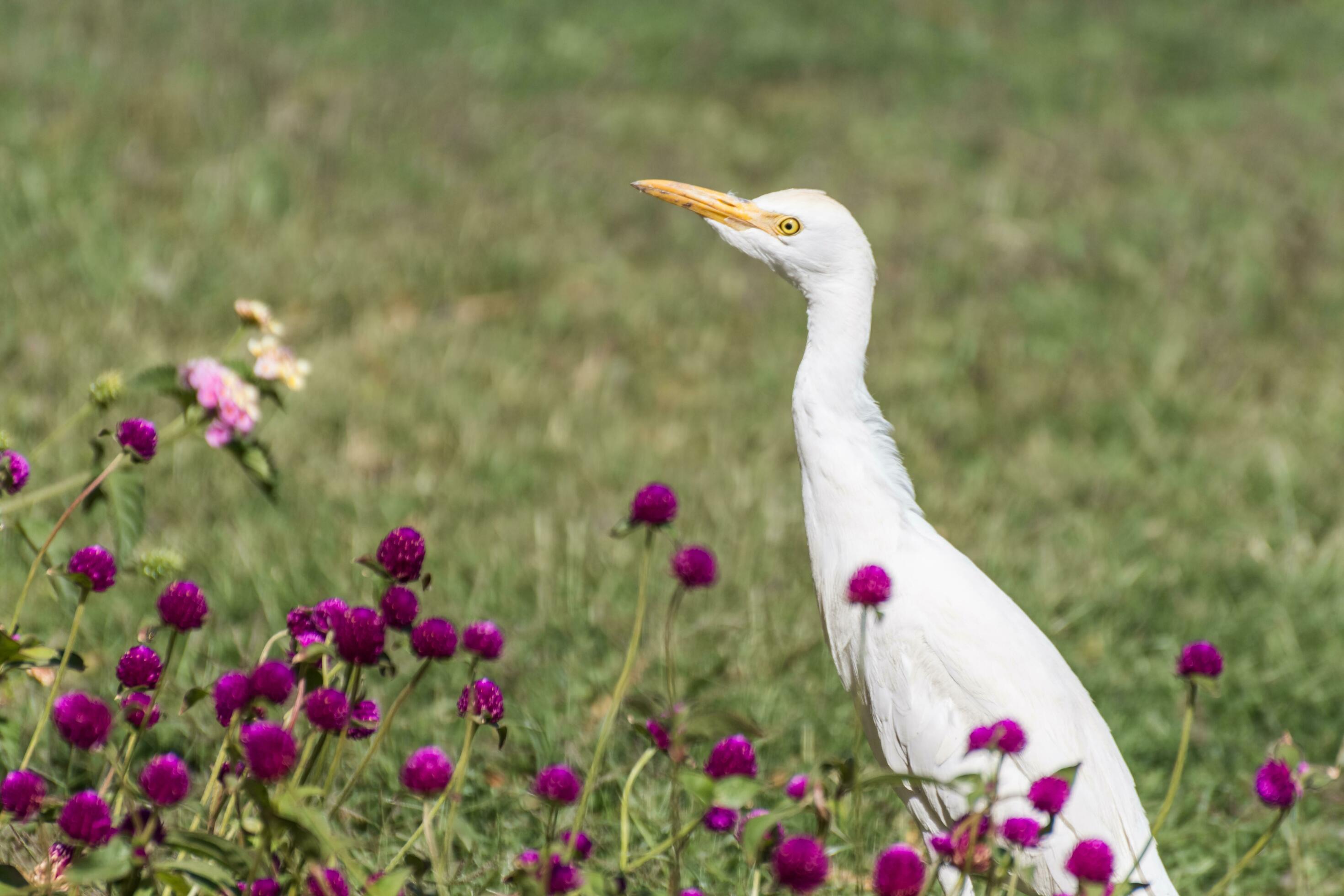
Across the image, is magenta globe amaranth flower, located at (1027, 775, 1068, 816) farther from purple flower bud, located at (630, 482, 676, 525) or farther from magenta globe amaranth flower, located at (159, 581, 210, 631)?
magenta globe amaranth flower, located at (159, 581, 210, 631)

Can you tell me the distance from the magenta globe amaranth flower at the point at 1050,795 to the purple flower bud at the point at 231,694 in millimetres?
869

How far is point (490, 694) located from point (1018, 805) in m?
1.00

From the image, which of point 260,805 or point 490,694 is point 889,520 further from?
point 260,805

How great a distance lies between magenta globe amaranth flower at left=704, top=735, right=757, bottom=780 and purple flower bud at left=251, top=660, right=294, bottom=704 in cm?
50

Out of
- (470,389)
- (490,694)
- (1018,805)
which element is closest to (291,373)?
(490,694)

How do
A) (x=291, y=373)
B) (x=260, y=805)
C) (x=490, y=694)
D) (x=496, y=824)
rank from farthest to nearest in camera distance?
(x=496, y=824) → (x=291, y=373) → (x=490, y=694) → (x=260, y=805)

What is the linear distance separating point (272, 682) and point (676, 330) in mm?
4096

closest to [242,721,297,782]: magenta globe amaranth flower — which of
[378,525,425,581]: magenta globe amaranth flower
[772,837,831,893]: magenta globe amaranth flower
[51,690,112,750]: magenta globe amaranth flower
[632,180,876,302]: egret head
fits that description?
[51,690,112,750]: magenta globe amaranth flower

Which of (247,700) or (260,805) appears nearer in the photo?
(260,805)

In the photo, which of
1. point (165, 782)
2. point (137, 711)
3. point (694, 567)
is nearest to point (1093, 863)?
point (694, 567)

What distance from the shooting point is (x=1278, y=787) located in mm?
1604

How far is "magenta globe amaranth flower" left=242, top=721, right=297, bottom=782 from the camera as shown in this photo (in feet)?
4.18

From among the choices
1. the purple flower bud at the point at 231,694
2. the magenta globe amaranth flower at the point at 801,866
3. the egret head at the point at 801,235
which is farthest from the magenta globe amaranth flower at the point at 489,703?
the egret head at the point at 801,235

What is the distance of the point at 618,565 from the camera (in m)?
3.76
